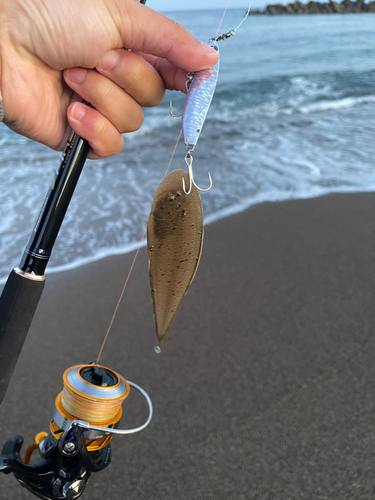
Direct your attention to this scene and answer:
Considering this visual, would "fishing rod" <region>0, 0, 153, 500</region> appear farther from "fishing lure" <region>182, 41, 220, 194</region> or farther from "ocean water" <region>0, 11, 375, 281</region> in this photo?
"ocean water" <region>0, 11, 375, 281</region>

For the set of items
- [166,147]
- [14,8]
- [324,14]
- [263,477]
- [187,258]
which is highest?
[14,8]

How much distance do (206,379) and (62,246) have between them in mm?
1655

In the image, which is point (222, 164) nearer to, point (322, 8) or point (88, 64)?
point (88, 64)

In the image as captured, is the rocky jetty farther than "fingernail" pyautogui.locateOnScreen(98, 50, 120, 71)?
Yes

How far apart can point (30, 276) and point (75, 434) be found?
1.54ft

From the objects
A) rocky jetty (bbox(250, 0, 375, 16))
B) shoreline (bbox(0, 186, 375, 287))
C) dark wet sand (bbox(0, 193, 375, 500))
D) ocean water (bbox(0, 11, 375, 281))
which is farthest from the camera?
rocky jetty (bbox(250, 0, 375, 16))

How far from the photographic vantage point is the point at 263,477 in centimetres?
170

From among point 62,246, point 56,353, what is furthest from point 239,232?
point 56,353

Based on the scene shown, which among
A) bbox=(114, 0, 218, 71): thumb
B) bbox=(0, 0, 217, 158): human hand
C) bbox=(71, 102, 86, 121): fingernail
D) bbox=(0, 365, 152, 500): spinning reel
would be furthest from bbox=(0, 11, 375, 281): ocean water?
bbox=(114, 0, 218, 71): thumb

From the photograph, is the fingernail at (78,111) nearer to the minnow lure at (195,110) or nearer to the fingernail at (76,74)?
the fingernail at (76,74)

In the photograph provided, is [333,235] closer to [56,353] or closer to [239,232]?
[239,232]

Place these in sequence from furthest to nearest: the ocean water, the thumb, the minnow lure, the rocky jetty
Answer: the rocky jetty → the ocean water → the thumb → the minnow lure

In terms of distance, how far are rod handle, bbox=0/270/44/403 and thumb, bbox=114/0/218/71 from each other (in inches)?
31.7

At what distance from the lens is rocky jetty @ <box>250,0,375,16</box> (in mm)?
35344
